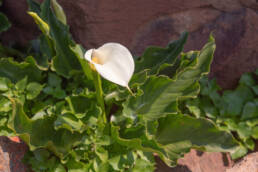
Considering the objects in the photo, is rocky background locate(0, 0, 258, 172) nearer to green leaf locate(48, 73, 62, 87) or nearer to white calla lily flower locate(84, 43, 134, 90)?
green leaf locate(48, 73, 62, 87)

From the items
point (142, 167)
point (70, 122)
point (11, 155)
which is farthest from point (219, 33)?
point (11, 155)

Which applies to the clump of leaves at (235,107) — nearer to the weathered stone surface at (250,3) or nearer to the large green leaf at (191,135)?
the large green leaf at (191,135)

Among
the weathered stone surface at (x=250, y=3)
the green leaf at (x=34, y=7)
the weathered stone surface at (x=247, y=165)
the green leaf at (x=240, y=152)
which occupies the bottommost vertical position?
the green leaf at (x=240, y=152)

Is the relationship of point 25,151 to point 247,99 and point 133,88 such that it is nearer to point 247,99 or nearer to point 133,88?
point 133,88

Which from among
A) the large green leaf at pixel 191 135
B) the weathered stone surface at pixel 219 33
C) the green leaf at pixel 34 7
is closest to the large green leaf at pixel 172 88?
the large green leaf at pixel 191 135

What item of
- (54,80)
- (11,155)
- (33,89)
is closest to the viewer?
(11,155)

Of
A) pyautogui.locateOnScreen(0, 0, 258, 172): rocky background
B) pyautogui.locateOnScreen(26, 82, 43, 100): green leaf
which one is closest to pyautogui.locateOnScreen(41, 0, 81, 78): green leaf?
pyautogui.locateOnScreen(26, 82, 43, 100): green leaf

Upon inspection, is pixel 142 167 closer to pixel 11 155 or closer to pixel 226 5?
pixel 11 155
